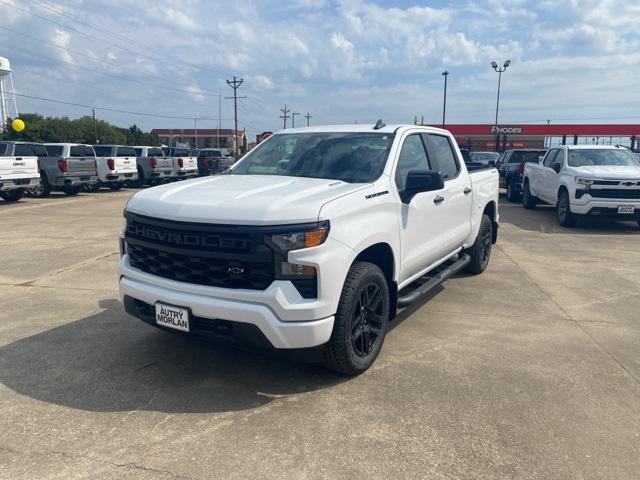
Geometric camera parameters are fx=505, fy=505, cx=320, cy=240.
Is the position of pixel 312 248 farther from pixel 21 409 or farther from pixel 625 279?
pixel 625 279

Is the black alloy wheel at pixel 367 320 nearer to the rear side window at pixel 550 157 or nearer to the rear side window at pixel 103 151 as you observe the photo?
the rear side window at pixel 550 157

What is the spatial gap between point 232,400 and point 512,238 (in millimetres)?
8005

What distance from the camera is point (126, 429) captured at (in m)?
3.06

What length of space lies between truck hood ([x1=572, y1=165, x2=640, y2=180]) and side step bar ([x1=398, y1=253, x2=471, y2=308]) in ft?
19.5

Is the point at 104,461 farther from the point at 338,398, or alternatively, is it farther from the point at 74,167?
the point at 74,167

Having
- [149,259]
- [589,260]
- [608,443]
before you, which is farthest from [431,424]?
[589,260]

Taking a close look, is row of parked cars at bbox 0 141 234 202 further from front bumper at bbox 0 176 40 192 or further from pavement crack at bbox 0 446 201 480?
pavement crack at bbox 0 446 201 480

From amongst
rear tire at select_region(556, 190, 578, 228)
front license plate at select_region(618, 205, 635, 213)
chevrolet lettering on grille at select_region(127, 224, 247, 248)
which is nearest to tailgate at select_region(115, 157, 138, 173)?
rear tire at select_region(556, 190, 578, 228)

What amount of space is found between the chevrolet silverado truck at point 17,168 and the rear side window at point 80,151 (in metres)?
Answer: 1.76

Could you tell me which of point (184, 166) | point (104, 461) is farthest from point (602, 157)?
point (184, 166)

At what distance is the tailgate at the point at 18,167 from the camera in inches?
556

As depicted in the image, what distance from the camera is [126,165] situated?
20.1m

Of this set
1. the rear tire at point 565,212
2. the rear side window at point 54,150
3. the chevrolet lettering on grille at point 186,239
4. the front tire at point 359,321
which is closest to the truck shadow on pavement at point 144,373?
the front tire at point 359,321

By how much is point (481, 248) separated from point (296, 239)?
4312mm
